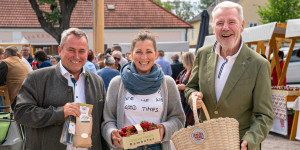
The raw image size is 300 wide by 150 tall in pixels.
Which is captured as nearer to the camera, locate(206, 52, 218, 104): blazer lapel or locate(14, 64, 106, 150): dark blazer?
locate(14, 64, 106, 150): dark blazer

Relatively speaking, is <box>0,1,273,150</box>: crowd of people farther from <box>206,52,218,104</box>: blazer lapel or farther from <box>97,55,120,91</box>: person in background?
<box>97,55,120,91</box>: person in background

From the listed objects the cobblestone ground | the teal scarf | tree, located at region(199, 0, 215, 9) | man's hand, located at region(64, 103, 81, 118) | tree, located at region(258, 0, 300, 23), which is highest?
tree, located at region(199, 0, 215, 9)

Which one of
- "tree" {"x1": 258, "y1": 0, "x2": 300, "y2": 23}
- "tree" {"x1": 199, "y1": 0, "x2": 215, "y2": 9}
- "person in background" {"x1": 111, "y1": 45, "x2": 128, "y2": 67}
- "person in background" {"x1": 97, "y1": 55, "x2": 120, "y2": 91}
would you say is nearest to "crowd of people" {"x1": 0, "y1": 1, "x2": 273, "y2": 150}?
"person in background" {"x1": 97, "y1": 55, "x2": 120, "y2": 91}

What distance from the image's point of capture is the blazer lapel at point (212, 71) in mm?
2842

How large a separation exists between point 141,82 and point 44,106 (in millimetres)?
804

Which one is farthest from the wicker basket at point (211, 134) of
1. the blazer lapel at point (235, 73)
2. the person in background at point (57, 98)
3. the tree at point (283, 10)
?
the tree at point (283, 10)

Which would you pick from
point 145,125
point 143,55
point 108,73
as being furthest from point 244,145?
point 108,73

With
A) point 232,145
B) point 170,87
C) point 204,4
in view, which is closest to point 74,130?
point 170,87

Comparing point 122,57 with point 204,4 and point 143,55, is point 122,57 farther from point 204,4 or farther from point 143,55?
point 204,4

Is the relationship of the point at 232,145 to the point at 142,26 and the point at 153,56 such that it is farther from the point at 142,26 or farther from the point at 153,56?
the point at 142,26

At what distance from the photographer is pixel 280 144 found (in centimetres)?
718

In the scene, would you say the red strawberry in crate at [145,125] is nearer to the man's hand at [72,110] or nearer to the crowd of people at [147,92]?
the crowd of people at [147,92]

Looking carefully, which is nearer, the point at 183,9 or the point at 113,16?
the point at 113,16

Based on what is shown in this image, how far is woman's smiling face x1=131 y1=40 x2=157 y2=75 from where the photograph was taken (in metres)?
2.98
